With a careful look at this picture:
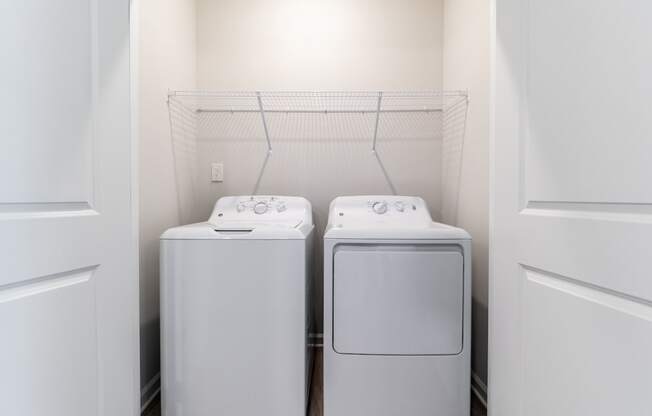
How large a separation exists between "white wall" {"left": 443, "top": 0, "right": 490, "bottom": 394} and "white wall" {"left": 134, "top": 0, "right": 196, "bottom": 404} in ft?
5.27

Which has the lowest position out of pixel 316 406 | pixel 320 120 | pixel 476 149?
pixel 316 406

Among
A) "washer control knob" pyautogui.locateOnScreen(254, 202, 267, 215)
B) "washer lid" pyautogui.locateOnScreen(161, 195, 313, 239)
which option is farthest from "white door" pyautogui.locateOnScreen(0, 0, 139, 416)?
"washer control knob" pyautogui.locateOnScreen(254, 202, 267, 215)

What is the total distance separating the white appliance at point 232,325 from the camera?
4.14ft

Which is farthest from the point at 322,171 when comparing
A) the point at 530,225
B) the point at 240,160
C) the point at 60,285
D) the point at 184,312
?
the point at 60,285

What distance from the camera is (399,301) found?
1275 mm

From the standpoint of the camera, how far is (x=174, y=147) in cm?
177

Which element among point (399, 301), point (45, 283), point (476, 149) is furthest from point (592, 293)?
point (45, 283)

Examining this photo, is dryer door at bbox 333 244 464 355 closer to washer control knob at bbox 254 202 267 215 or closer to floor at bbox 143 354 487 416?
floor at bbox 143 354 487 416

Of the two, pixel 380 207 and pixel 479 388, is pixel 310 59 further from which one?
pixel 479 388

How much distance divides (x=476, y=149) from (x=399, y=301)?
905 millimetres

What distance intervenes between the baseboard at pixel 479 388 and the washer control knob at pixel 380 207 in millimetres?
966

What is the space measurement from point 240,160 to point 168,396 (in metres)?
1.35

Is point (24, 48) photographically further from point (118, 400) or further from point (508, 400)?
point (508, 400)

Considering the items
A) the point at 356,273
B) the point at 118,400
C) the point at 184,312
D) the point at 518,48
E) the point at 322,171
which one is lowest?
the point at 118,400
